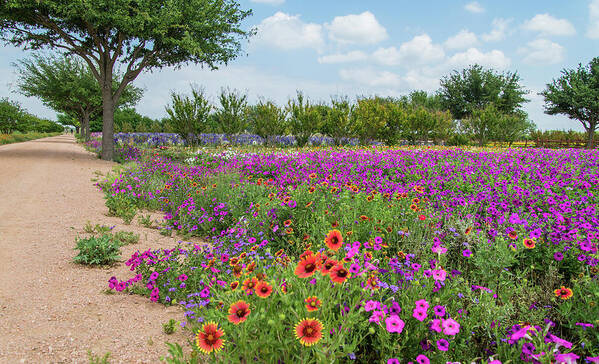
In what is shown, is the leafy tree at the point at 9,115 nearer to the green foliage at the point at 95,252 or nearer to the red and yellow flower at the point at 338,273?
the green foliage at the point at 95,252

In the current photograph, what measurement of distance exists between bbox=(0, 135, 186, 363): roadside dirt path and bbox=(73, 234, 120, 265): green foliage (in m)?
0.11

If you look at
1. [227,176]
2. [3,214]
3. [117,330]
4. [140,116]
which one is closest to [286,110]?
[227,176]

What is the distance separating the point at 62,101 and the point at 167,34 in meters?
20.8

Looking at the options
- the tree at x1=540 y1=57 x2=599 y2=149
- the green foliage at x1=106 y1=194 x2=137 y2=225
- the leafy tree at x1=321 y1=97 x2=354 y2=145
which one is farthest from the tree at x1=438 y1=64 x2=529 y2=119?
the green foliage at x1=106 y1=194 x2=137 y2=225

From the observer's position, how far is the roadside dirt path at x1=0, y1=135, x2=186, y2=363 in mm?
2410

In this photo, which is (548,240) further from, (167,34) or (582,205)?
(167,34)

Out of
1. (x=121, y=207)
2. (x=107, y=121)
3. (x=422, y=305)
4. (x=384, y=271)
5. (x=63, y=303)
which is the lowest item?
(x=63, y=303)

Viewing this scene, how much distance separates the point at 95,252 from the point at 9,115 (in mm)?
41900

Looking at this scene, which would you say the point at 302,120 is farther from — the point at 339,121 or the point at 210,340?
the point at 210,340

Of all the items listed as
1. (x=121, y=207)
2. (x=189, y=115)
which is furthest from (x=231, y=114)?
(x=121, y=207)

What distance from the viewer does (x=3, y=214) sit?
18.9ft

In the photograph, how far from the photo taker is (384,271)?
265 cm

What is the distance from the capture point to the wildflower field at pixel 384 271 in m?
1.78

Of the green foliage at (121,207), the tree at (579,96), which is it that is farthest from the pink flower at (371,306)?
the tree at (579,96)
